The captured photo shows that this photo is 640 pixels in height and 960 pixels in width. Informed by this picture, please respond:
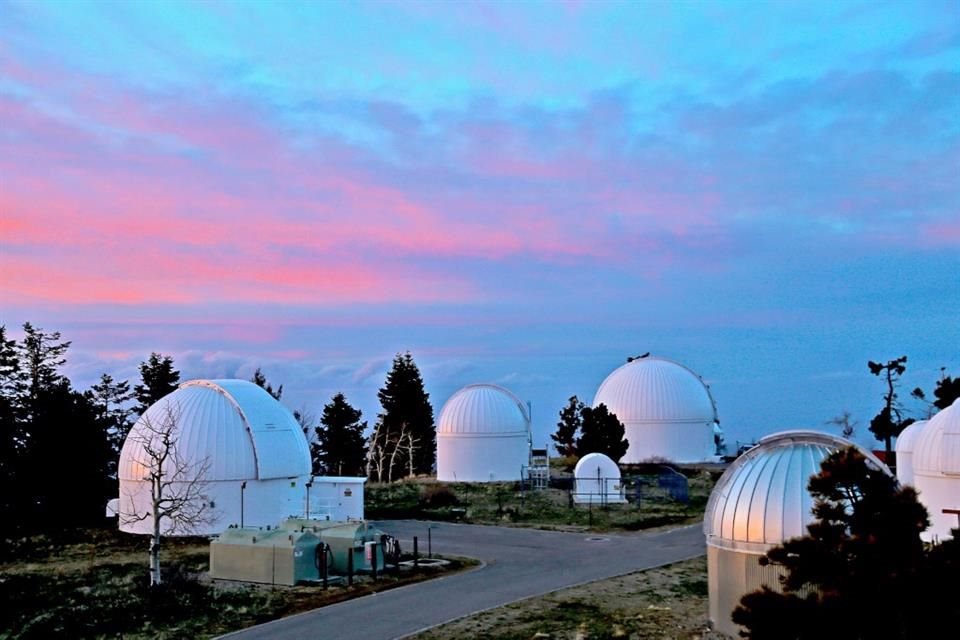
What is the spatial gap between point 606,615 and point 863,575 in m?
9.16

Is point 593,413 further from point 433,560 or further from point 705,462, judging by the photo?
point 433,560

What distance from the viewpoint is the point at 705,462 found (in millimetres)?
55906

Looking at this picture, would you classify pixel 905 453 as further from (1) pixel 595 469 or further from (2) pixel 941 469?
(1) pixel 595 469

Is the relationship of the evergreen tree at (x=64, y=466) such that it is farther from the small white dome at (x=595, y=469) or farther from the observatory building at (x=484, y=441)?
the small white dome at (x=595, y=469)

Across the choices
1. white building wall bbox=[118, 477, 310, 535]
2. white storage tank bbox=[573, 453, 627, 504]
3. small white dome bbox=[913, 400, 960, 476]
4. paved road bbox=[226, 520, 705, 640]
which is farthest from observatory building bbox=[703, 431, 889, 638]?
white storage tank bbox=[573, 453, 627, 504]

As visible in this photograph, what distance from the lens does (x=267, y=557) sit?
854 inches

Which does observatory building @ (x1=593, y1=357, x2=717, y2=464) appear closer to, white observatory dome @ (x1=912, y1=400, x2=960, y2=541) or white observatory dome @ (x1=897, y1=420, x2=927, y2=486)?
white observatory dome @ (x1=897, y1=420, x2=927, y2=486)

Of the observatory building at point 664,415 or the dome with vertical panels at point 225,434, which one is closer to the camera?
the dome with vertical panels at point 225,434

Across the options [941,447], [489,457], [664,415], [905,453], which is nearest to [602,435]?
[489,457]

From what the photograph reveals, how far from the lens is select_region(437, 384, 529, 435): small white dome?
1886 inches

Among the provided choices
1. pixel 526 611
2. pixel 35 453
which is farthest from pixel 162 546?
pixel 526 611

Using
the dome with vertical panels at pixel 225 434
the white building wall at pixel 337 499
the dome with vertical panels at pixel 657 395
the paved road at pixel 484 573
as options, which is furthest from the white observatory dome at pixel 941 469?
the dome with vertical panels at pixel 657 395

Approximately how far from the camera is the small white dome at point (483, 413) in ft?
157

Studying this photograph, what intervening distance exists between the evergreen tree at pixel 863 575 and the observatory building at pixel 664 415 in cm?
4580
